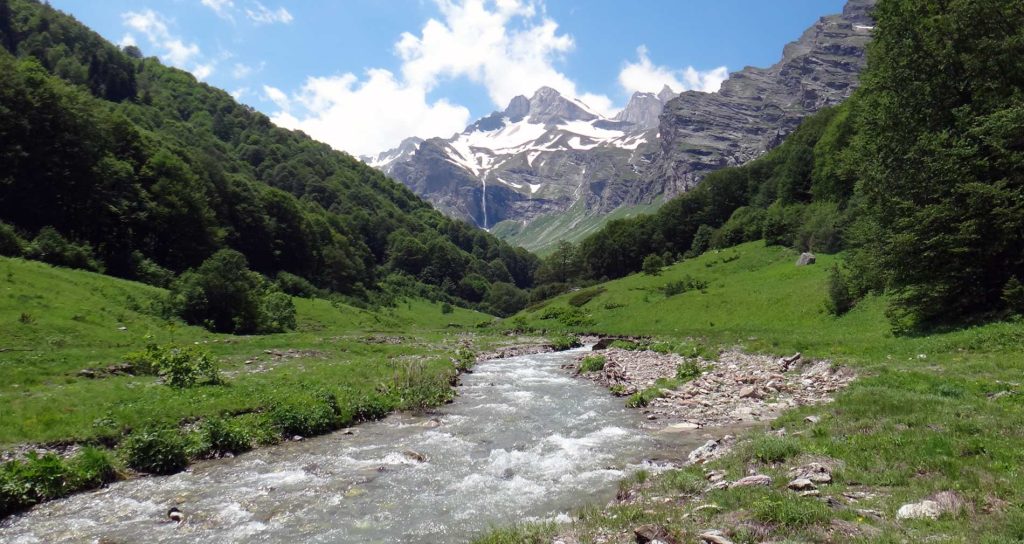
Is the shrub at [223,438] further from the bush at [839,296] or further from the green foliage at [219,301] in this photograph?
the bush at [839,296]

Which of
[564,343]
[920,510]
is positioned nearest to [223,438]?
[920,510]

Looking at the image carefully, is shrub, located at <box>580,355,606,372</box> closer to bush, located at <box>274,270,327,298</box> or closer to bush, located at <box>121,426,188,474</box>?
bush, located at <box>121,426,188,474</box>

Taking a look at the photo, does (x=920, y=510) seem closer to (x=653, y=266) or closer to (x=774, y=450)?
(x=774, y=450)

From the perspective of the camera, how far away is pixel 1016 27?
86.3 feet

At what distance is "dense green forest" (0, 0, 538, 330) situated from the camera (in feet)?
178

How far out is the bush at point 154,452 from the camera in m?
15.1

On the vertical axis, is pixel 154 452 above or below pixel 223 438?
above

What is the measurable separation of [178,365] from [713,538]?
77.0ft

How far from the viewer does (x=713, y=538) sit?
299 inches

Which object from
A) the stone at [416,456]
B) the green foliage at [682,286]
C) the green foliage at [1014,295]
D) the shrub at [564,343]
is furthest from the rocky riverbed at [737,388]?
the green foliage at [682,286]

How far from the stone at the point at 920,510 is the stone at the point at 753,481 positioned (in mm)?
2341

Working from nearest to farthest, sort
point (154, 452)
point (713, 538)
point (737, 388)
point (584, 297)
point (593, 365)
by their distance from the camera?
point (713, 538) → point (154, 452) → point (737, 388) → point (593, 365) → point (584, 297)

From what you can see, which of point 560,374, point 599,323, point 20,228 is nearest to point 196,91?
point 20,228

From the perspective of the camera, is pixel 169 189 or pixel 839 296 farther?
pixel 169 189
